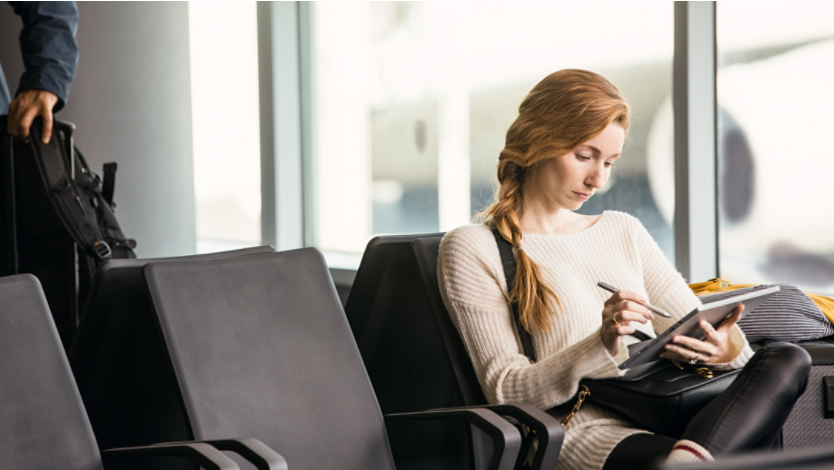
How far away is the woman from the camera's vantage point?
1321 mm

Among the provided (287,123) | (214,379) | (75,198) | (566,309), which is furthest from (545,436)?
(287,123)

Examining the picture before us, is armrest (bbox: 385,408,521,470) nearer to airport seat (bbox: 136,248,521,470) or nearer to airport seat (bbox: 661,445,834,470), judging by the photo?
airport seat (bbox: 136,248,521,470)

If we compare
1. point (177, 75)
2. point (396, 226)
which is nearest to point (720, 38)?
point (396, 226)

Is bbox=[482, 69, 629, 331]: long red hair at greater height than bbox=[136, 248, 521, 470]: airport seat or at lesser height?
greater

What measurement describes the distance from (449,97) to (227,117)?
1.82 metres

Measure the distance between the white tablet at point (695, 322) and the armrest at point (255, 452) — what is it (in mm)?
612

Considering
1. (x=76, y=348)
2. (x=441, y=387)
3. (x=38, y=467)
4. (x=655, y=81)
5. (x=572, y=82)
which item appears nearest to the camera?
(x=38, y=467)

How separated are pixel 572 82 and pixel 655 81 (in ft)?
3.81

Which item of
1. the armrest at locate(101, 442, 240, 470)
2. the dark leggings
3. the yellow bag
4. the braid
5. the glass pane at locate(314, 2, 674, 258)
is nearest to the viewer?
the armrest at locate(101, 442, 240, 470)

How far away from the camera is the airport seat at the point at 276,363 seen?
1362mm

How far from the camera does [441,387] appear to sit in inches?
77.5

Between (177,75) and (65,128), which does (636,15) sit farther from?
(177,75)

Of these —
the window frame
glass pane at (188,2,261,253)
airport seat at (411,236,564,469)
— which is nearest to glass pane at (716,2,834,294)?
airport seat at (411,236,564,469)

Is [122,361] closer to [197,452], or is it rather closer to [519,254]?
[197,452]
